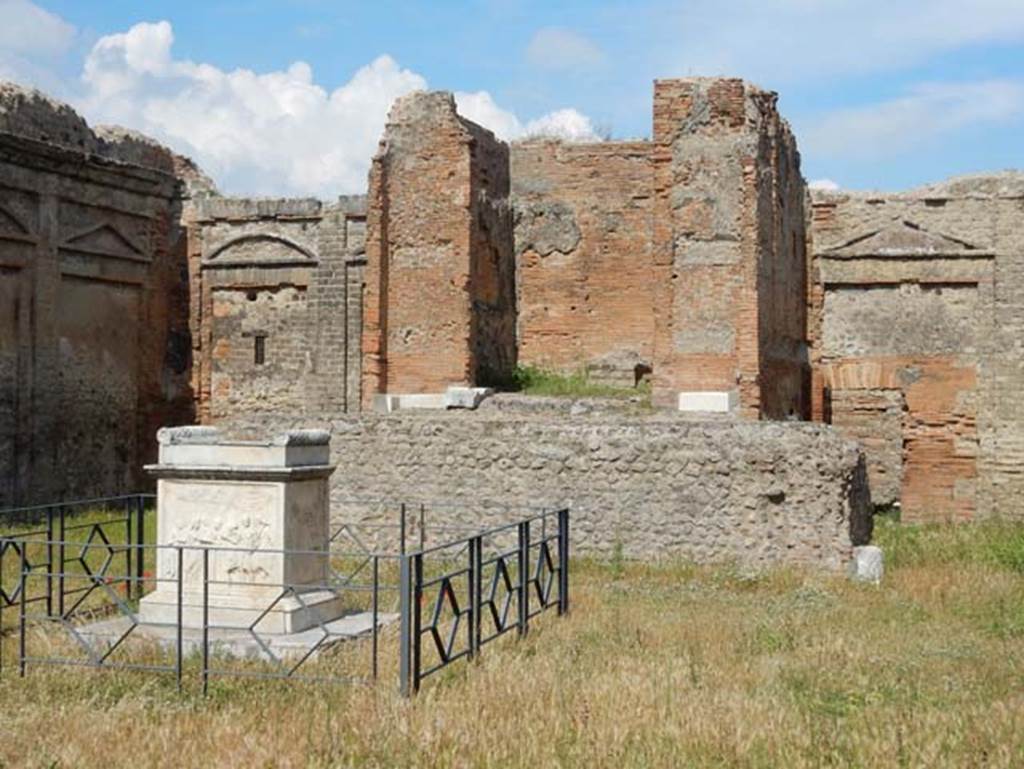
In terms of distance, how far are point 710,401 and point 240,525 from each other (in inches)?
270

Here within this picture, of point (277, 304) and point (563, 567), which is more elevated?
point (277, 304)

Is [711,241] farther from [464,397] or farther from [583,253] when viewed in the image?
[464,397]

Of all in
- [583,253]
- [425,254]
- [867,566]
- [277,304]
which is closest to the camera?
[867,566]

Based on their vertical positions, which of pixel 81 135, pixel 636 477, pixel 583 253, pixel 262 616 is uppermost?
pixel 81 135

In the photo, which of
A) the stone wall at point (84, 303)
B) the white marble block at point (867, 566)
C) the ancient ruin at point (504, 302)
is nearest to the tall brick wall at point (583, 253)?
the ancient ruin at point (504, 302)

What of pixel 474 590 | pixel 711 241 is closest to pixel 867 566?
pixel 711 241

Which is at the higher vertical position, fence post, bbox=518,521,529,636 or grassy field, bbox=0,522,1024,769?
fence post, bbox=518,521,529,636

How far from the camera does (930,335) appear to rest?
62.8 ft

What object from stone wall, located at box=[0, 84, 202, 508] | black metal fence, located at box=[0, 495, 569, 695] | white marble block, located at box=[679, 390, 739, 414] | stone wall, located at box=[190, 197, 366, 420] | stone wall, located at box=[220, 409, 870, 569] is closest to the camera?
black metal fence, located at box=[0, 495, 569, 695]

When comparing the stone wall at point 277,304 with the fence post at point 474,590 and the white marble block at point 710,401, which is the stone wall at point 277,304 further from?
the fence post at point 474,590

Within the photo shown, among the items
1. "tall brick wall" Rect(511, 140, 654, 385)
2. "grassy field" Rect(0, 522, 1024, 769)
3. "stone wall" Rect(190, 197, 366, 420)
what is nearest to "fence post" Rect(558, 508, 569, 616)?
"grassy field" Rect(0, 522, 1024, 769)

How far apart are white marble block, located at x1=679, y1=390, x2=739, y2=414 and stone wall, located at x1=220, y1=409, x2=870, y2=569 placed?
39.2 inches

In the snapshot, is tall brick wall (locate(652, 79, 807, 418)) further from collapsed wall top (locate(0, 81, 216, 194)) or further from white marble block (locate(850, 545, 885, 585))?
collapsed wall top (locate(0, 81, 216, 194))

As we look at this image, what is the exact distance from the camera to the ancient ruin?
1571 centimetres
